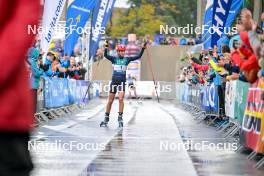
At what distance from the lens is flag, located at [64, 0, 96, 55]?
27.8 metres


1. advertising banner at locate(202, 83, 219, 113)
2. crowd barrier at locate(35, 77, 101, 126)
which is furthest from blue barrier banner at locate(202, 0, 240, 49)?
crowd barrier at locate(35, 77, 101, 126)

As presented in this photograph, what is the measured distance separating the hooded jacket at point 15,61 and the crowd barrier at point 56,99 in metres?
15.7

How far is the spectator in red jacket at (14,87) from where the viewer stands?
2906 mm

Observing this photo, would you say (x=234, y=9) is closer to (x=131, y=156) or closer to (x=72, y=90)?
(x=72, y=90)

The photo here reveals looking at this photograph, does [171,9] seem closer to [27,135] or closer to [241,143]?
[241,143]

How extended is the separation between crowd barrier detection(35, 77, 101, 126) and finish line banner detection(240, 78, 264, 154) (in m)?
8.37

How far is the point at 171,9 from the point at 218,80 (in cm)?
7936

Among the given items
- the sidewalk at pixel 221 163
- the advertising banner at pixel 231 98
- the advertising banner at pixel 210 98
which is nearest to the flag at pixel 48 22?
the advertising banner at pixel 210 98

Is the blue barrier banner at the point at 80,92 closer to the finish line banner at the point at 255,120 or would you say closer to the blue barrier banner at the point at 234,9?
the blue barrier banner at the point at 234,9

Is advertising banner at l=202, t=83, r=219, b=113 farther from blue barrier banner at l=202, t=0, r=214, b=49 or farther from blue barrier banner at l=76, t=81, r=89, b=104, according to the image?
blue barrier banner at l=76, t=81, r=89, b=104

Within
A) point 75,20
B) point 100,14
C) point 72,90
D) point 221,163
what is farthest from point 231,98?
point 100,14

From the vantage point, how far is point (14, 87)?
2959 millimetres

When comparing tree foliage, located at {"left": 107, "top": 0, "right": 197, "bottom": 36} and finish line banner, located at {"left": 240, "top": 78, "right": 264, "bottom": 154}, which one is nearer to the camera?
finish line banner, located at {"left": 240, "top": 78, "right": 264, "bottom": 154}

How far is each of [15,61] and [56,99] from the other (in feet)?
68.0
